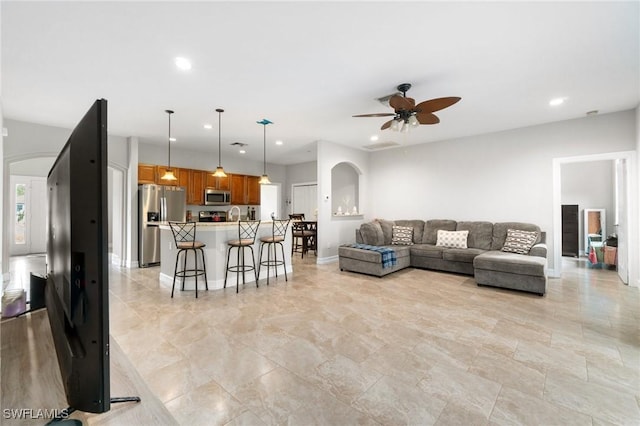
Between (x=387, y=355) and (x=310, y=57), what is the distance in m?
2.89

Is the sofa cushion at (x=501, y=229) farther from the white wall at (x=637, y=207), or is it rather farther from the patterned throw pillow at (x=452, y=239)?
the white wall at (x=637, y=207)

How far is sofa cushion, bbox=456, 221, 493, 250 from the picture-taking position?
5472mm

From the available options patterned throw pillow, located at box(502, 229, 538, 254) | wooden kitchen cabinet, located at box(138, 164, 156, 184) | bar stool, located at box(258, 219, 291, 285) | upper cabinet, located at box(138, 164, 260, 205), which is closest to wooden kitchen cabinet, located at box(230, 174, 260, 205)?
upper cabinet, located at box(138, 164, 260, 205)

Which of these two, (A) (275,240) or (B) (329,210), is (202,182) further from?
(A) (275,240)

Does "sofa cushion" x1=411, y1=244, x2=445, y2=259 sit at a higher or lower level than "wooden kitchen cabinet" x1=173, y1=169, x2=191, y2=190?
lower

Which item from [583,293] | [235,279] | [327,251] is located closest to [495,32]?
[583,293]

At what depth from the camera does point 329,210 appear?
6449 mm

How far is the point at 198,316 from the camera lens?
10.7ft

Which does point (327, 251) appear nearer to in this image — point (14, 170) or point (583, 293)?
point (583, 293)

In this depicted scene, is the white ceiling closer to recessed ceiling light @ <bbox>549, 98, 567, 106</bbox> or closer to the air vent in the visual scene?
recessed ceiling light @ <bbox>549, 98, 567, 106</bbox>

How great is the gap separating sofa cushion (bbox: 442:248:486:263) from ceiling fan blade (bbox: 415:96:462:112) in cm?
296

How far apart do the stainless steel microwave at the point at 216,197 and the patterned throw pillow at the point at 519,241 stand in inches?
254

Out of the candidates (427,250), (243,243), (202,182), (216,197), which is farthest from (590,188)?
(202,182)

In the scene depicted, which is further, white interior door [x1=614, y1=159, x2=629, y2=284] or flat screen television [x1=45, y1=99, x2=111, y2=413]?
white interior door [x1=614, y1=159, x2=629, y2=284]
